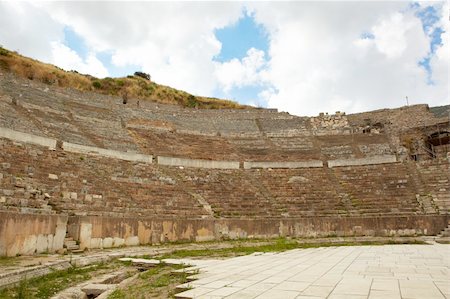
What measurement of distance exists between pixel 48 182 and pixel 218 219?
6.98 m

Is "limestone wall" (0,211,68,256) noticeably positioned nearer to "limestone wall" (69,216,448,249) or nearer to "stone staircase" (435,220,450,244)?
"limestone wall" (69,216,448,249)

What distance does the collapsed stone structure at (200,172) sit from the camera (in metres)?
12.9

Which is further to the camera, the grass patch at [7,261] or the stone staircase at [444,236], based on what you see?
the stone staircase at [444,236]

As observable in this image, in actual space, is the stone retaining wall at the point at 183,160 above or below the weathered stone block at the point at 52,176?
above

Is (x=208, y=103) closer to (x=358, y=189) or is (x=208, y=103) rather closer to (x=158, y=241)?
(x=358, y=189)

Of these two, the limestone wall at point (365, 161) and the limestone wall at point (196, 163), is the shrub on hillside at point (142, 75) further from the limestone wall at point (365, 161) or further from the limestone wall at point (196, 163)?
the limestone wall at point (365, 161)

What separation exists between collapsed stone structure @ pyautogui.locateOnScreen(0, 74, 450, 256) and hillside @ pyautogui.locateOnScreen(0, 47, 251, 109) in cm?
806

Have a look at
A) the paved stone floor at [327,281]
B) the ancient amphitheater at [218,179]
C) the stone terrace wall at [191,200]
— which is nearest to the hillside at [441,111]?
the ancient amphitheater at [218,179]

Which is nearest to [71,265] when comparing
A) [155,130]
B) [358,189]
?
[358,189]

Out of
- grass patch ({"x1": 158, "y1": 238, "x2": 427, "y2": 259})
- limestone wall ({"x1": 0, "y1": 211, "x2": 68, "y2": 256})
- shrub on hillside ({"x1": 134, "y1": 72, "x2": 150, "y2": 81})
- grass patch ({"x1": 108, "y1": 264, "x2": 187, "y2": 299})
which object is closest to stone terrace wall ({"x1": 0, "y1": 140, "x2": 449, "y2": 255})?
limestone wall ({"x1": 0, "y1": 211, "x2": 68, "y2": 256})

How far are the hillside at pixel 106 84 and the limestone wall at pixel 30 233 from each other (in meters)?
21.7

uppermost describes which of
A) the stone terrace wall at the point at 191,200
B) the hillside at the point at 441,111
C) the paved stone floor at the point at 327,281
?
the hillside at the point at 441,111

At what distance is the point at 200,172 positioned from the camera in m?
21.0

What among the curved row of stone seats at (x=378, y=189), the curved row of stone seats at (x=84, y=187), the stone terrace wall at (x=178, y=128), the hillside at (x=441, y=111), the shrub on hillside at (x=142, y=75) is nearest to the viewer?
the curved row of stone seats at (x=84, y=187)
